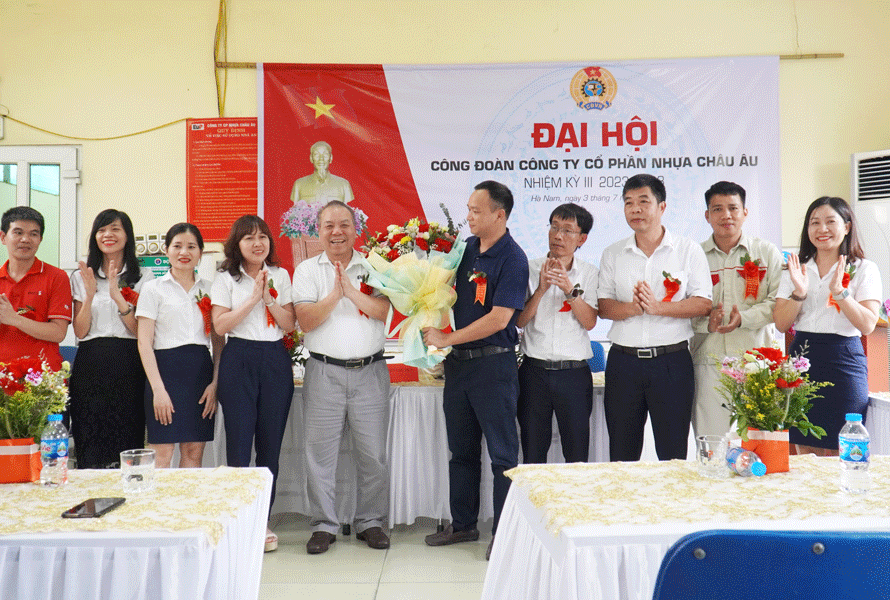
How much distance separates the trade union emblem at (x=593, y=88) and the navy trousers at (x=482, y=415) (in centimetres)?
278

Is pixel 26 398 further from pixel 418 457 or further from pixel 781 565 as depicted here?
pixel 418 457

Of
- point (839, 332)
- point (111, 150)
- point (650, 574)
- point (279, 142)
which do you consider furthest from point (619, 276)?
point (111, 150)

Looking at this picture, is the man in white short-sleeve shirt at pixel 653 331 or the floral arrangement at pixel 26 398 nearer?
the floral arrangement at pixel 26 398

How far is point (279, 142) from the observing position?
5.44m

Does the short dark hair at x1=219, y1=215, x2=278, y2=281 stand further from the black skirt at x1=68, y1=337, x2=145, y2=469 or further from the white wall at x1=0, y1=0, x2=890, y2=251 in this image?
the white wall at x1=0, y1=0, x2=890, y2=251

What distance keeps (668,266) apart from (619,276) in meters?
0.23

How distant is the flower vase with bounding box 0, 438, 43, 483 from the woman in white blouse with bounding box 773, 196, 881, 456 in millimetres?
2977

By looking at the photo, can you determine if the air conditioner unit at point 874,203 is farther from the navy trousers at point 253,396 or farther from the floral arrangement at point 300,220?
the navy trousers at point 253,396

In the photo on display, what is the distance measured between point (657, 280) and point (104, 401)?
2636 millimetres

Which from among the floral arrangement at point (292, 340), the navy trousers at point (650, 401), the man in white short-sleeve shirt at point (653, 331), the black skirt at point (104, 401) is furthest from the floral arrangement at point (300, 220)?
the navy trousers at point (650, 401)

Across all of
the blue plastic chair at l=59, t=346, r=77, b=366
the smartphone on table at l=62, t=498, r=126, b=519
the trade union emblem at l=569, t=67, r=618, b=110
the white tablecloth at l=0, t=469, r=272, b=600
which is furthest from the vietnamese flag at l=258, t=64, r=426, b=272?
the white tablecloth at l=0, t=469, r=272, b=600

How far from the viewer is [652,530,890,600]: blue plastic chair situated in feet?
3.46

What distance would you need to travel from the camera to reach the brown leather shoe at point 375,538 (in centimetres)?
359

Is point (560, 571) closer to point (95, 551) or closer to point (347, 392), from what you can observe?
point (95, 551)
